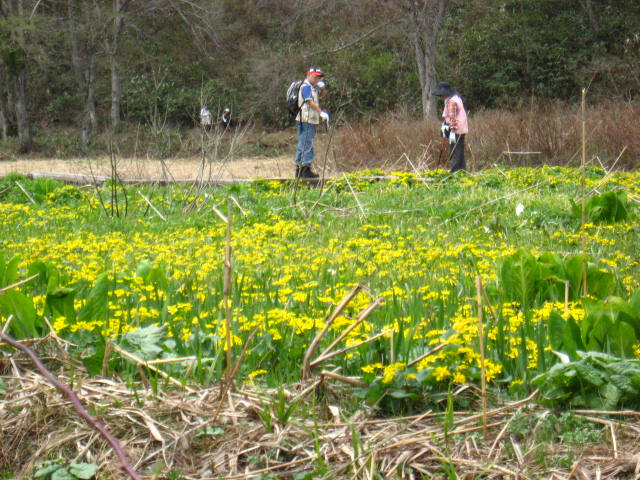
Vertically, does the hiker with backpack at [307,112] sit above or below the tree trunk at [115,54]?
below

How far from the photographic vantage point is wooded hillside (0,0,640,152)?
27141mm

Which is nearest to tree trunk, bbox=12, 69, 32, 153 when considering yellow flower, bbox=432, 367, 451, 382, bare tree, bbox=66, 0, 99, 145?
bare tree, bbox=66, 0, 99, 145

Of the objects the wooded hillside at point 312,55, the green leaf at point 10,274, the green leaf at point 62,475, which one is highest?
the wooded hillside at point 312,55

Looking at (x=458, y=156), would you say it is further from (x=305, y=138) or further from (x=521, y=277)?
(x=521, y=277)

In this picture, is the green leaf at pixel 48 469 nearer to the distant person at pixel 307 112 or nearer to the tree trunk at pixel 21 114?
the distant person at pixel 307 112

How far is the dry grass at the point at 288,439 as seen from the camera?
7.36 feet

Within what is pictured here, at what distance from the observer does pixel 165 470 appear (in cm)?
228

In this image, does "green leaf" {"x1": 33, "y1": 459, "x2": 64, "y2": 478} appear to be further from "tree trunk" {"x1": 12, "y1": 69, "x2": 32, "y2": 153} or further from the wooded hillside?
"tree trunk" {"x1": 12, "y1": 69, "x2": 32, "y2": 153}

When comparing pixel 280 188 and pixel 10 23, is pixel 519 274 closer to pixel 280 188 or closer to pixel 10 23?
pixel 280 188

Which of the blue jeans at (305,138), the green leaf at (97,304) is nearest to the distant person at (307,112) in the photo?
the blue jeans at (305,138)

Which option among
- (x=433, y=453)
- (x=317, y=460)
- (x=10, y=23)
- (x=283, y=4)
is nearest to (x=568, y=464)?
(x=433, y=453)

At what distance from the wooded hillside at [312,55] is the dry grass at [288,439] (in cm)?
2186

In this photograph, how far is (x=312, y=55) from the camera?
29500 millimetres

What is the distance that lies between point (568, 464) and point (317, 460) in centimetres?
69
